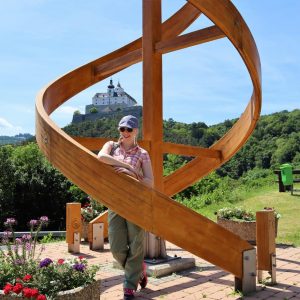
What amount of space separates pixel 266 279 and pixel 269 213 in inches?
28.7

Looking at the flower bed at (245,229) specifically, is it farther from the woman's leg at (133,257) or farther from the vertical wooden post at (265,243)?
the woman's leg at (133,257)

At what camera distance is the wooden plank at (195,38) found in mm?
4938

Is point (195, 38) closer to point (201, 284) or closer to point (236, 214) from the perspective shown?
point (201, 284)

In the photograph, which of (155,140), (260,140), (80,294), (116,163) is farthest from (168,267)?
(260,140)

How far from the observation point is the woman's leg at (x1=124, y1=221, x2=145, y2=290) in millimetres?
3820

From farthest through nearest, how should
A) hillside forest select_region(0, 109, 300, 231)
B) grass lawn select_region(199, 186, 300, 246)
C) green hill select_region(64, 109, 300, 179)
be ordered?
green hill select_region(64, 109, 300, 179), hillside forest select_region(0, 109, 300, 231), grass lawn select_region(199, 186, 300, 246)

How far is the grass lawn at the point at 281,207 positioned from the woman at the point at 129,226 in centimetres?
403

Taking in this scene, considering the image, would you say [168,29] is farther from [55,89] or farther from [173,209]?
[173,209]

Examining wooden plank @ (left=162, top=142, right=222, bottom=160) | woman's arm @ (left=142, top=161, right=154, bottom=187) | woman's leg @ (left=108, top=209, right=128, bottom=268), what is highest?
wooden plank @ (left=162, top=142, right=222, bottom=160)

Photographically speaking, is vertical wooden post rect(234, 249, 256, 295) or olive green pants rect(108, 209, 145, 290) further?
vertical wooden post rect(234, 249, 256, 295)

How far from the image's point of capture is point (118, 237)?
384 cm

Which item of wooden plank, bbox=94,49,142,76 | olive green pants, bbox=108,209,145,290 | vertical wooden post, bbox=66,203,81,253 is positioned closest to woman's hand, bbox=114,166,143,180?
olive green pants, bbox=108,209,145,290

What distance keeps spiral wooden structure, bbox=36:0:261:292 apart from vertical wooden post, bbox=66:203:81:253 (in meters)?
1.82

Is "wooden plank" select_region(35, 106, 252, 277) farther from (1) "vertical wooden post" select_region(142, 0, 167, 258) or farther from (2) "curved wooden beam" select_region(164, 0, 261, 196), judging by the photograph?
(2) "curved wooden beam" select_region(164, 0, 261, 196)
